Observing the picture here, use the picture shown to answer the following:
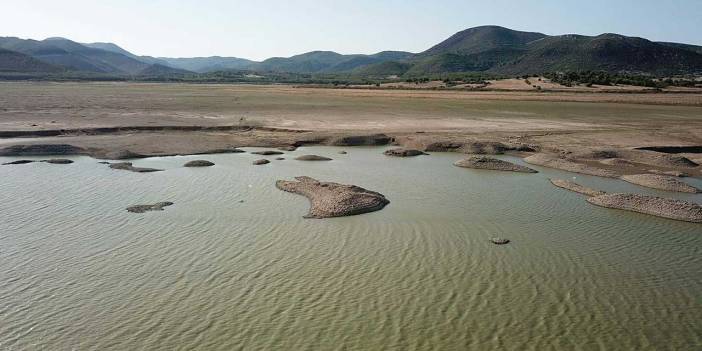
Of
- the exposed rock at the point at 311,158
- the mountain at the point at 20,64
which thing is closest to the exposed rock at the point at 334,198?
the exposed rock at the point at 311,158

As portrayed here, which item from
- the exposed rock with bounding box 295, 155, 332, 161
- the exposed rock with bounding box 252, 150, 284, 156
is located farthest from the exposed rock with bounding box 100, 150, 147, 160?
the exposed rock with bounding box 295, 155, 332, 161

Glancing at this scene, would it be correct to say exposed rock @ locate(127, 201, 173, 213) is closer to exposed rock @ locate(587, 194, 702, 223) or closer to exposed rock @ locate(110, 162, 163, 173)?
exposed rock @ locate(110, 162, 163, 173)

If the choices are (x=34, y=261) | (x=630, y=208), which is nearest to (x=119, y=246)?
(x=34, y=261)

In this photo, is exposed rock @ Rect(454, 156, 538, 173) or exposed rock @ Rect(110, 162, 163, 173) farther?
exposed rock @ Rect(454, 156, 538, 173)

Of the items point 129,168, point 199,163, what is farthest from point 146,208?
point 199,163

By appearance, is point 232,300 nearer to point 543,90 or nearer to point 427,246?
point 427,246
